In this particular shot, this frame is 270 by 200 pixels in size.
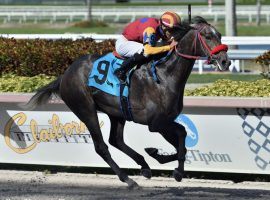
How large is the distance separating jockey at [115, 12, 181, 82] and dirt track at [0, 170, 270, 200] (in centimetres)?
113

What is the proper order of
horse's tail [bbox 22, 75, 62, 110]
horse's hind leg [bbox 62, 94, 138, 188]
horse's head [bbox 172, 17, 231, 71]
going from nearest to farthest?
horse's head [bbox 172, 17, 231, 71], horse's hind leg [bbox 62, 94, 138, 188], horse's tail [bbox 22, 75, 62, 110]

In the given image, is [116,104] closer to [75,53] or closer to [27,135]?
[27,135]

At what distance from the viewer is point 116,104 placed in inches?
323

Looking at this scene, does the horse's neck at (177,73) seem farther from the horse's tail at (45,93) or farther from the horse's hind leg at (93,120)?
the horse's tail at (45,93)

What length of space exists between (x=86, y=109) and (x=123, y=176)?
30.5 inches

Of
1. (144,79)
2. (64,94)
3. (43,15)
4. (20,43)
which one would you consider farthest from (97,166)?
(43,15)

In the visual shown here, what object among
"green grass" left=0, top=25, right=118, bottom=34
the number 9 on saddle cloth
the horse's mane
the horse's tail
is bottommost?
"green grass" left=0, top=25, right=118, bottom=34

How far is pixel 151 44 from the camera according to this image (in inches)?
312

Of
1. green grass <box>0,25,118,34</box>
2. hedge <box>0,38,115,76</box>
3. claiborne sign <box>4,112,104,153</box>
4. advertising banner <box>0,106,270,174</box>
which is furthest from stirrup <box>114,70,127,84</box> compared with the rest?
green grass <box>0,25,118,34</box>

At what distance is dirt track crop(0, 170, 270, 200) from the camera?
317 inches

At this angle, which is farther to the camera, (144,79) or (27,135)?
(27,135)

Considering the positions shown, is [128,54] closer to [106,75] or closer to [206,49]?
[106,75]

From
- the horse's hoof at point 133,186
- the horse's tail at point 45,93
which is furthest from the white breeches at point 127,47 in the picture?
the horse's hoof at point 133,186

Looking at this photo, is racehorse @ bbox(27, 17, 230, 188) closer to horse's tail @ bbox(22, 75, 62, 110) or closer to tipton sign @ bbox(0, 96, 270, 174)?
horse's tail @ bbox(22, 75, 62, 110)
